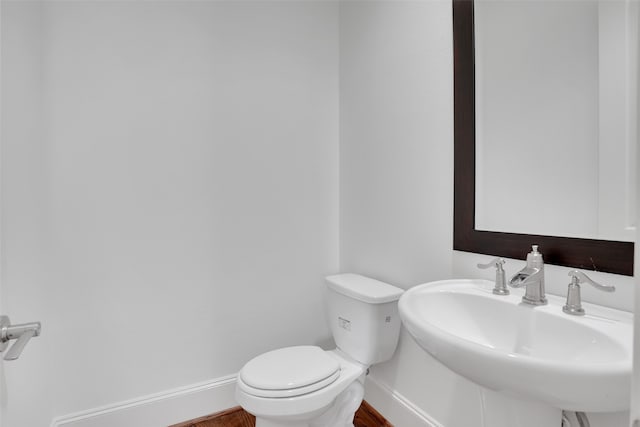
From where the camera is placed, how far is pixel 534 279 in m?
0.89

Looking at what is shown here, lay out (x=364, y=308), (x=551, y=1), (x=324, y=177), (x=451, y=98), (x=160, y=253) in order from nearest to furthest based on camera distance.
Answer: (x=551, y=1)
(x=451, y=98)
(x=364, y=308)
(x=160, y=253)
(x=324, y=177)

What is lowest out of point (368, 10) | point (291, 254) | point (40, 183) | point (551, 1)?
point (291, 254)

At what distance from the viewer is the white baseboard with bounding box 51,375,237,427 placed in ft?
4.65

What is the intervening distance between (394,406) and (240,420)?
29.7 inches

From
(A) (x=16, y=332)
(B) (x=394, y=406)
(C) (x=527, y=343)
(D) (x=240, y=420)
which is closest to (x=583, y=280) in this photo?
(C) (x=527, y=343)

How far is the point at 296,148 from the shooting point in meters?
1.83

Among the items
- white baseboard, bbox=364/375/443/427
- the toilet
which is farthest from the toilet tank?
white baseboard, bbox=364/375/443/427

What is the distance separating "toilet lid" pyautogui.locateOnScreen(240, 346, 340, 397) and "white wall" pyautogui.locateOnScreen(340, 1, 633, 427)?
41 centimetres

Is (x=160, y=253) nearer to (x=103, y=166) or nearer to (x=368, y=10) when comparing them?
(x=103, y=166)

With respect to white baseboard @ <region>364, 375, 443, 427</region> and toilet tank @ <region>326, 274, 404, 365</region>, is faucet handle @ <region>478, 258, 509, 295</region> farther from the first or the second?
white baseboard @ <region>364, 375, 443, 427</region>

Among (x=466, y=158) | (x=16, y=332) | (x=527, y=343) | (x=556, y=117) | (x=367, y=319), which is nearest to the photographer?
(x=16, y=332)

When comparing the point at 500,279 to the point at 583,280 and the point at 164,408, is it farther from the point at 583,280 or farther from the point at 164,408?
the point at 164,408

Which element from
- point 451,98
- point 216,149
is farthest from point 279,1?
point 451,98

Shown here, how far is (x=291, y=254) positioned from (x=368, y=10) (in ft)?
4.44
